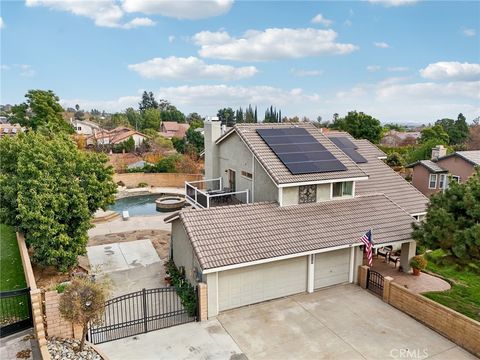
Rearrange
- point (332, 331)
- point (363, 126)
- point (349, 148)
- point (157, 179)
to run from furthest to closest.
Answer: point (363, 126)
point (157, 179)
point (349, 148)
point (332, 331)

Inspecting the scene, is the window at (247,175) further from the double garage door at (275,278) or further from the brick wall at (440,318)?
the brick wall at (440,318)

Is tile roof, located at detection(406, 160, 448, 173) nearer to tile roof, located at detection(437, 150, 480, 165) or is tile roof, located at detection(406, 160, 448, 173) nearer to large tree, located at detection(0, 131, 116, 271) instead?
tile roof, located at detection(437, 150, 480, 165)

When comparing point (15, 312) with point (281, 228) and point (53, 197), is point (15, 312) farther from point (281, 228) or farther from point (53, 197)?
point (281, 228)

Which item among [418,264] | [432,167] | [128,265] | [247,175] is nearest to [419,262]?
[418,264]

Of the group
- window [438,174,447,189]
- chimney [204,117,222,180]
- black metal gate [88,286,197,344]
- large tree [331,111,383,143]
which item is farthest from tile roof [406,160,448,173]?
black metal gate [88,286,197,344]

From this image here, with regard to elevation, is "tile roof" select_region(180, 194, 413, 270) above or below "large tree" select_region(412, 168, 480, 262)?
below

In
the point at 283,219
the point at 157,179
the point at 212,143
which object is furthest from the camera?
the point at 157,179

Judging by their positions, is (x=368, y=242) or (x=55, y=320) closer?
(x=55, y=320)
